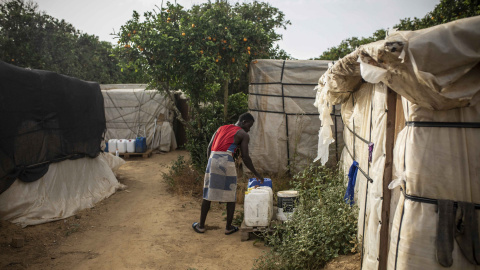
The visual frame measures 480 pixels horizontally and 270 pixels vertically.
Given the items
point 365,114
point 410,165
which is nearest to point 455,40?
point 410,165

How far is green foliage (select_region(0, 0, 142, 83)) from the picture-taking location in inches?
530

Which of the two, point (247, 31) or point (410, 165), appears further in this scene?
point (247, 31)

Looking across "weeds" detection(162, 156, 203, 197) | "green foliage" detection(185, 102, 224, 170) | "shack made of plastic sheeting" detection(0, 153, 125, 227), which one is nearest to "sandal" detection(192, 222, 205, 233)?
"weeds" detection(162, 156, 203, 197)

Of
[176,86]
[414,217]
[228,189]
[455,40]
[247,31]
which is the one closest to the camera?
[455,40]

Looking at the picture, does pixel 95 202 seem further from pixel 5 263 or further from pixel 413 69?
pixel 413 69

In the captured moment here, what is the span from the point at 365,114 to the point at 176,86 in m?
5.19

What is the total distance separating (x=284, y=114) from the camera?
7.24 m

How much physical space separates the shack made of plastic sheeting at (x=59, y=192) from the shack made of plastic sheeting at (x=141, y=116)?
16.3ft

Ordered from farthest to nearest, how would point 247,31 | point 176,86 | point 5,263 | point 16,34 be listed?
point 16,34, point 176,86, point 247,31, point 5,263

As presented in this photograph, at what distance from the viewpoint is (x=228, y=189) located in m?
4.48

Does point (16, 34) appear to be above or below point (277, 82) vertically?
above

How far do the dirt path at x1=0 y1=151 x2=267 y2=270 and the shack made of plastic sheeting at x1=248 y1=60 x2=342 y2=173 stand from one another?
2.07m

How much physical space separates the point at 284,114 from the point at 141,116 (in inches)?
266

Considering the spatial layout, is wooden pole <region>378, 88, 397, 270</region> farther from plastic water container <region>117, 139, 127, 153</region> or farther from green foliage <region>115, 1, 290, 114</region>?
plastic water container <region>117, 139, 127, 153</region>
